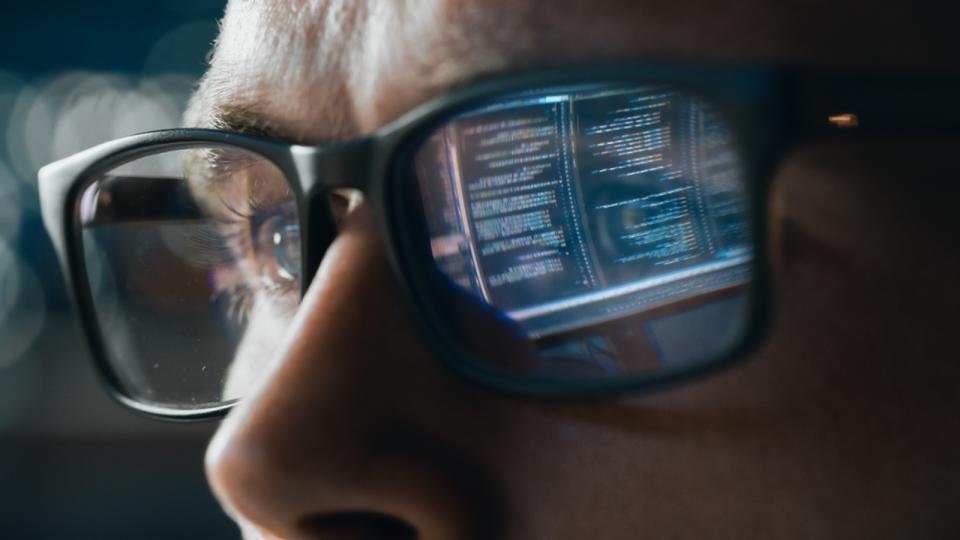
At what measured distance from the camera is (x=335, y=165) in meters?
0.68

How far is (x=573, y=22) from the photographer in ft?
1.91

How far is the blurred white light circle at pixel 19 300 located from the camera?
4.63 m

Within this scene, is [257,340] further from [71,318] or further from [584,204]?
[71,318]

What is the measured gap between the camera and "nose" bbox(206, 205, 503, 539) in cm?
64

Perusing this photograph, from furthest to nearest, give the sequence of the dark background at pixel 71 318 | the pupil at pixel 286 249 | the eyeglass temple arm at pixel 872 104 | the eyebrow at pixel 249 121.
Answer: the dark background at pixel 71 318
the pupil at pixel 286 249
the eyebrow at pixel 249 121
the eyeglass temple arm at pixel 872 104

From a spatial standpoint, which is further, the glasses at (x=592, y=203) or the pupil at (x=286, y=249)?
the pupil at (x=286, y=249)

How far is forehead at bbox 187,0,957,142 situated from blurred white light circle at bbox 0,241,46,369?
451 cm

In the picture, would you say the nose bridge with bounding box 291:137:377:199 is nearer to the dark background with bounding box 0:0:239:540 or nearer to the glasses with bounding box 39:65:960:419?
the glasses with bounding box 39:65:960:419

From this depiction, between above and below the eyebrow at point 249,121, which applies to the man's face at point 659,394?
below

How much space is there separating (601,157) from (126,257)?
2.46 ft

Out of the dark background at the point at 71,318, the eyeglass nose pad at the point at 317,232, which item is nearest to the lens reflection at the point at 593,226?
the eyeglass nose pad at the point at 317,232

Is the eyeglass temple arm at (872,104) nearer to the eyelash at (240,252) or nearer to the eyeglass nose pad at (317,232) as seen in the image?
the eyeglass nose pad at (317,232)

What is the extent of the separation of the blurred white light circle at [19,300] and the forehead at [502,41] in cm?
451

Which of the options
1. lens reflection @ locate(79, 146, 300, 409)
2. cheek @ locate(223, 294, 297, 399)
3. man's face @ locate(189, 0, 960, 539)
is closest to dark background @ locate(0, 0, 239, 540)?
lens reflection @ locate(79, 146, 300, 409)
